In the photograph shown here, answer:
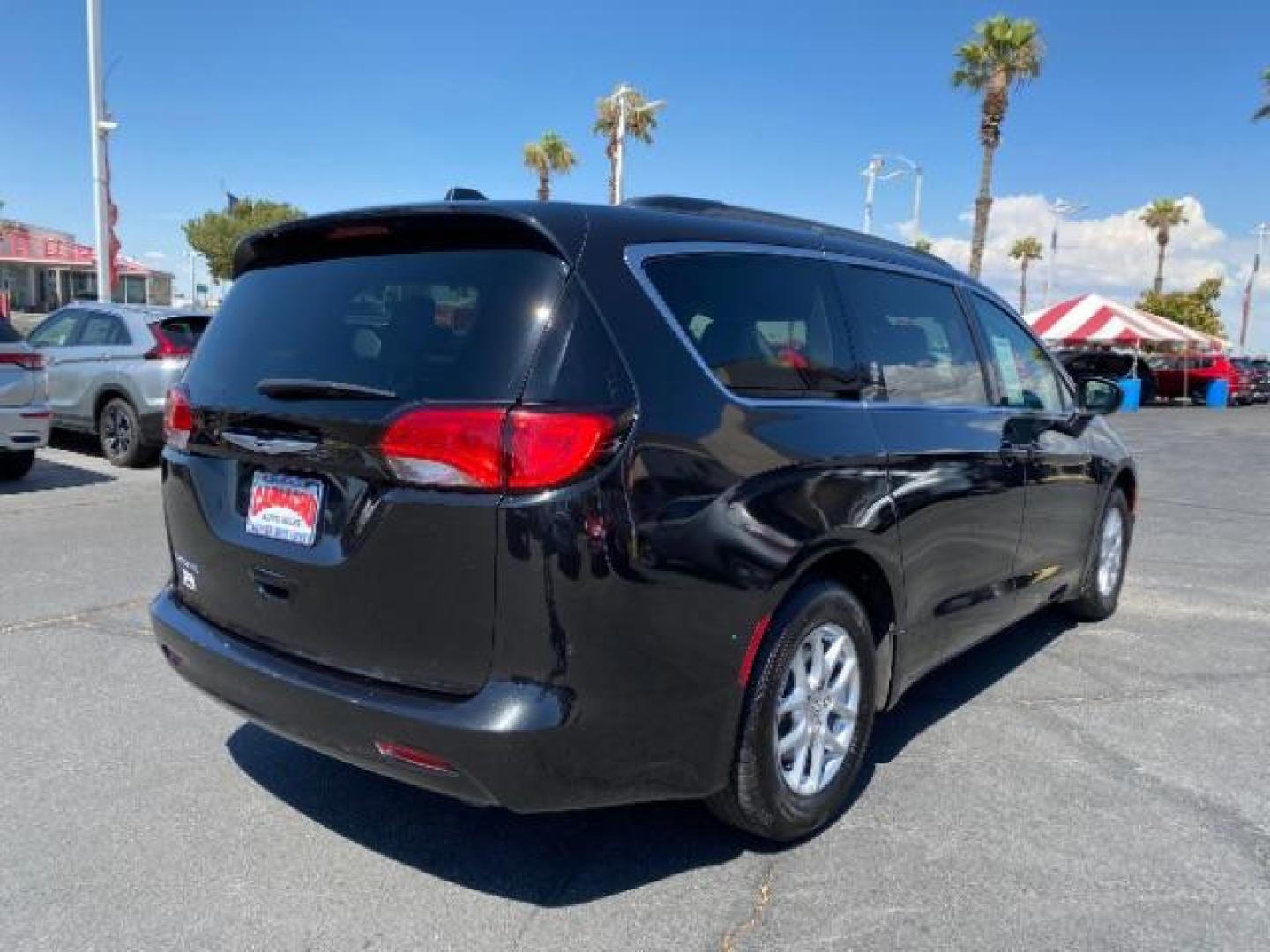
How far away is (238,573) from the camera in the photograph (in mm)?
2846

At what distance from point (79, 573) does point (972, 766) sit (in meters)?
5.07

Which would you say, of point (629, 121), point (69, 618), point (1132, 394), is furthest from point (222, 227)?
point (69, 618)

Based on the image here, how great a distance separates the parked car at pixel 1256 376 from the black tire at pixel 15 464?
40.3m

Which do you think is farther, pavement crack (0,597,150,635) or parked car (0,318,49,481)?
parked car (0,318,49,481)

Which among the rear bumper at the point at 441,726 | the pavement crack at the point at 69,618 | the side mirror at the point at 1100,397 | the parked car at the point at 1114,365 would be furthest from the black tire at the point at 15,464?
the parked car at the point at 1114,365

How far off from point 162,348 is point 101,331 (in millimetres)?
1053

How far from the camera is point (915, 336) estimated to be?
375cm

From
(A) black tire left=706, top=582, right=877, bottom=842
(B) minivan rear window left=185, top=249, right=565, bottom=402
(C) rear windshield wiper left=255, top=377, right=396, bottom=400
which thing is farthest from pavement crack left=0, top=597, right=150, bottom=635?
(A) black tire left=706, top=582, right=877, bottom=842

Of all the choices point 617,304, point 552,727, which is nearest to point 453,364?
point 617,304

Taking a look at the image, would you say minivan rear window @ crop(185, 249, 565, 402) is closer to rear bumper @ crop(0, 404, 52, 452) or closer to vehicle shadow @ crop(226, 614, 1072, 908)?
vehicle shadow @ crop(226, 614, 1072, 908)

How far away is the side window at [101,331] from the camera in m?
10.4

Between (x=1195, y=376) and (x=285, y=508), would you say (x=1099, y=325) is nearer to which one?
(x=1195, y=376)

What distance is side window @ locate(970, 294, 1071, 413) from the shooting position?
4.40 metres

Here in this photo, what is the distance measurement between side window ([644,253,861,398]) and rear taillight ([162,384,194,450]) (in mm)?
1556
